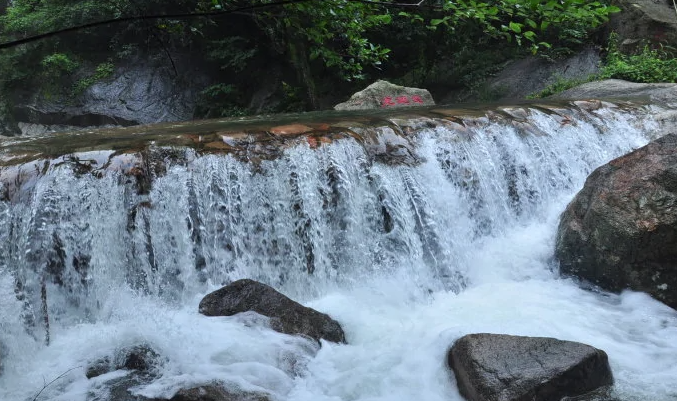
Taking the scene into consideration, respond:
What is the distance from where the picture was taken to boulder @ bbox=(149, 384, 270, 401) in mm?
2859

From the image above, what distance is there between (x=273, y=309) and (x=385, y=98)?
7499 mm

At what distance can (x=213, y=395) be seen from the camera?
287cm

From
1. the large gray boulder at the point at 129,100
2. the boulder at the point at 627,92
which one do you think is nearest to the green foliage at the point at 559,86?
the boulder at the point at 627,92

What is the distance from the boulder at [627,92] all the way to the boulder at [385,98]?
2.67m

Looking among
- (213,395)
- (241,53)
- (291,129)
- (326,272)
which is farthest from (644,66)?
(213,395)

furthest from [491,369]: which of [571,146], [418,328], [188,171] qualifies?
[571,146]

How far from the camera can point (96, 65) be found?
15406mm

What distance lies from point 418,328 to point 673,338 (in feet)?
5.67

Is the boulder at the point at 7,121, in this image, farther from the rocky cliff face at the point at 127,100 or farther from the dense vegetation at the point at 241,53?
the dense vegetation at the point at 241,53

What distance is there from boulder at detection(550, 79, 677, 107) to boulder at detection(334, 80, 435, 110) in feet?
8.75

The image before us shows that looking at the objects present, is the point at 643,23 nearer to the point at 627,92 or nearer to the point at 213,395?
the point at 627,92

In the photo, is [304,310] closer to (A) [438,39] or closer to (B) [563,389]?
(B) [563,389]

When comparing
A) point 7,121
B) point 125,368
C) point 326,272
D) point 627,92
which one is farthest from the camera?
point 7,121

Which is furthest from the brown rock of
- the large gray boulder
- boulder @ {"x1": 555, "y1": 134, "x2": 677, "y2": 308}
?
the large gray boulder
